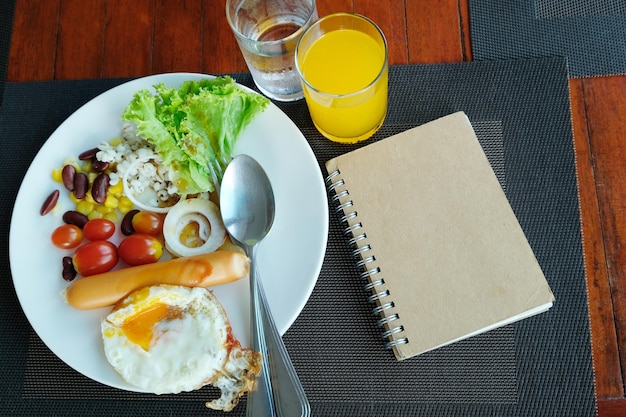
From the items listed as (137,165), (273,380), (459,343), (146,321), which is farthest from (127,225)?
(459,343)

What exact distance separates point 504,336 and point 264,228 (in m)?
0.66

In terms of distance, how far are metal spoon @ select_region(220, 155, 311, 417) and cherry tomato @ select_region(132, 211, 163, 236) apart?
177mm

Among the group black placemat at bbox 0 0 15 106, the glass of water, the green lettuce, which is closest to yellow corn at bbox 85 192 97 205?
the green lettuce

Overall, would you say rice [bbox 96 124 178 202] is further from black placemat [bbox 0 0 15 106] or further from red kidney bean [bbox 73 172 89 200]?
black placemat [bbox 0 0 15 106]

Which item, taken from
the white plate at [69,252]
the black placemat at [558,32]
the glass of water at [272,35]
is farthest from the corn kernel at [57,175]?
the black placemat at [558,32]

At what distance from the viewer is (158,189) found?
146cm

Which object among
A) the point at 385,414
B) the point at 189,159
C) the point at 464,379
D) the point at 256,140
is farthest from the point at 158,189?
the point at 464,379

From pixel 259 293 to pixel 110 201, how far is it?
472mm

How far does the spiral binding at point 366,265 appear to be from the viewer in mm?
1370

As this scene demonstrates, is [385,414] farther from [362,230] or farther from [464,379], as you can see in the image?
[362,230]

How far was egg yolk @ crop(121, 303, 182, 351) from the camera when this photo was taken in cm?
130

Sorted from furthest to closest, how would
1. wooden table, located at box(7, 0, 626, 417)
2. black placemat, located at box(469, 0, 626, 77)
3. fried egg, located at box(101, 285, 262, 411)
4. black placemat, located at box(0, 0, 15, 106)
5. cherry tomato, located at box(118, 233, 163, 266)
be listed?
1. black placemat, located at box(0, 0, 15, 106)
2. black placemat, located at box(469, 0, 626, 77)
3. wooden table, located at box(7, 0, 626, 417)
4. cherry tomato, located at box(118, 233, 163, 266)
5. fried egg, located at box(101, 285, 262, 411)

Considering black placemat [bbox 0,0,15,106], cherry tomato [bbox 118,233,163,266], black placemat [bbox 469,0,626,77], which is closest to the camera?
cherry tomato [bbox 118,233,163,266]

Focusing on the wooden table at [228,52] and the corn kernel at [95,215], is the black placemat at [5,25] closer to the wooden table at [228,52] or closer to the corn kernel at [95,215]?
the wooden table at [228,52]
